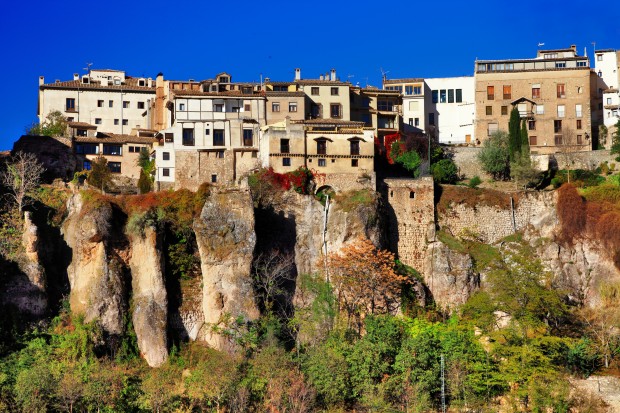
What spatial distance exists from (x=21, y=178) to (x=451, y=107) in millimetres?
38827

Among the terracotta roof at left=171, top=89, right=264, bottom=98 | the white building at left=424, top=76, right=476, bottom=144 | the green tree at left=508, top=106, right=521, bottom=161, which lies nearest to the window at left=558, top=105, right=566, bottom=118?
the green tree at left=508, top=106, right=521, bottom=161

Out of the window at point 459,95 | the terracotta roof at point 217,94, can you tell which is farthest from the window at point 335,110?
the window at point 459,95

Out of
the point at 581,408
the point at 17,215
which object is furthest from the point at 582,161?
the point at 17,215

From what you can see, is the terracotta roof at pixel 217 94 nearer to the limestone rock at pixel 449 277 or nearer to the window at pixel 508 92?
the limestone rock at pixel 449 277

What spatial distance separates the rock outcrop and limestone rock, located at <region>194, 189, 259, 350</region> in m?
5.11

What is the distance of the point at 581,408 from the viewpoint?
67938 millimetres

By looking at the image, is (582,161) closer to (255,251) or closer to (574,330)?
(574,330)

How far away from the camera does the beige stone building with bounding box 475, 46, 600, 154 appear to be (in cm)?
9638

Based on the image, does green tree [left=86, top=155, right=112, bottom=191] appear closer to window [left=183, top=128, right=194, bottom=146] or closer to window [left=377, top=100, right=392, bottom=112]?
window [left=183, top=128, right=194, bottom=146]

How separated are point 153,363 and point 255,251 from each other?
373 inches

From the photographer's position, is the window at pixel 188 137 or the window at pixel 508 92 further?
the window at pixel 508 92

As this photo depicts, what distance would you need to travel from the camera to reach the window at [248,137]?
274 feet

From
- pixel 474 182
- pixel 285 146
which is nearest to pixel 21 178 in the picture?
pixel 285 146

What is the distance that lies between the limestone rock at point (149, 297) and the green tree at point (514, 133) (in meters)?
30.0
